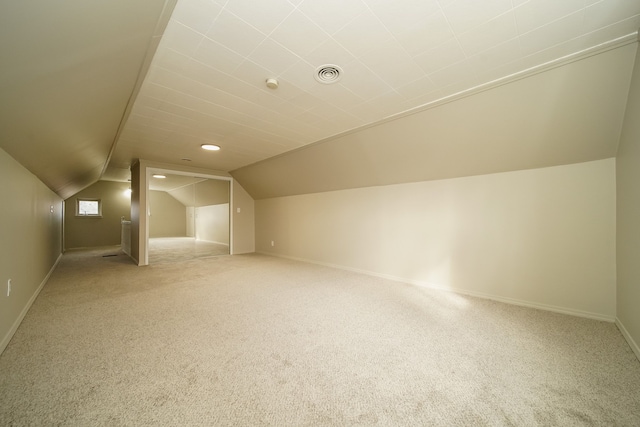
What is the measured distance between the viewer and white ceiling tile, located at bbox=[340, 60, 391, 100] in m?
1.96

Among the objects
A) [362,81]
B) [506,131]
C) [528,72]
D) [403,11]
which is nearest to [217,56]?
[362,81]

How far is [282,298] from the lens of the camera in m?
3.00

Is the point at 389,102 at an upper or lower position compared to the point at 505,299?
upper

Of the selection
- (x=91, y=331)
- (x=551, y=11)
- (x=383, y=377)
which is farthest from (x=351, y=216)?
(x=91, y=331)

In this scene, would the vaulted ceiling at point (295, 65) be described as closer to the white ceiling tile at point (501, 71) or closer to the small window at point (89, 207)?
the white ceiling tile at point (501, 71)

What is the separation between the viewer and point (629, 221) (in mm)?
1961

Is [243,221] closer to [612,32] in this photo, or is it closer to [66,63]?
[66,63]

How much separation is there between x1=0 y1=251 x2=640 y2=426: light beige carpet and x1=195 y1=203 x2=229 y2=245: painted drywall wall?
16.6 ft

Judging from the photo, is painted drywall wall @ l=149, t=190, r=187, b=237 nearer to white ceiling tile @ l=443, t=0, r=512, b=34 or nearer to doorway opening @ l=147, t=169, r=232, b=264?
doorway opening @ l=147, t=169, r=232, b=264

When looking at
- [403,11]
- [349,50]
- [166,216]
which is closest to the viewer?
[403,11]

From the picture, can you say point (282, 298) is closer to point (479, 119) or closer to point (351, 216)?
point (351, 216)

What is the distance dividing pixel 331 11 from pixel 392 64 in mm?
709

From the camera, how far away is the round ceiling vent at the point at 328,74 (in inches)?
77.4

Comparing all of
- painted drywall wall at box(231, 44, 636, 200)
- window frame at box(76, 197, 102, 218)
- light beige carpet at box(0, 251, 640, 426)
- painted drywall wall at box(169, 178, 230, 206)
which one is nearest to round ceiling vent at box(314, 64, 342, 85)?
painted drywall wall at box(231, 44, 636, 200)
